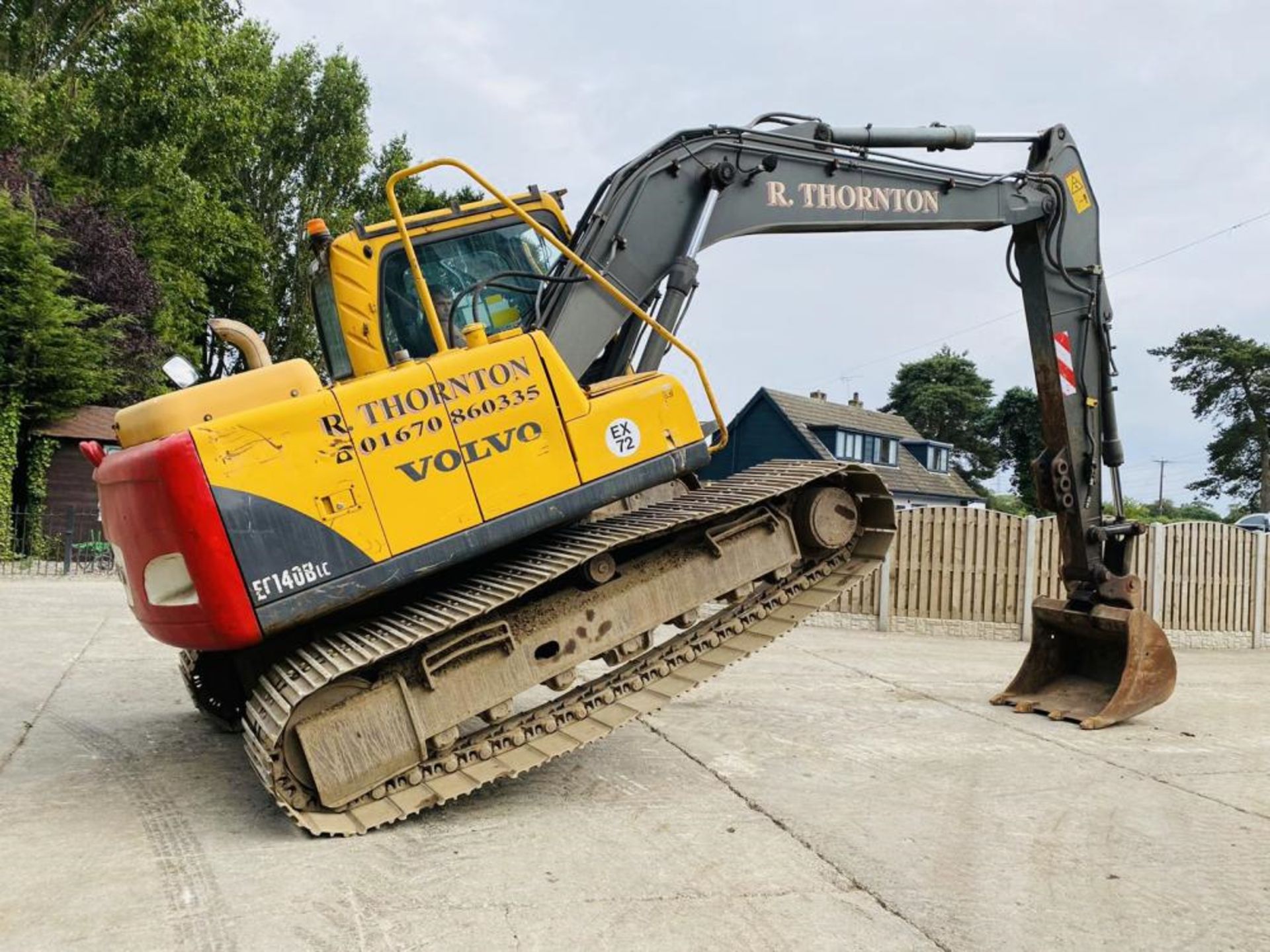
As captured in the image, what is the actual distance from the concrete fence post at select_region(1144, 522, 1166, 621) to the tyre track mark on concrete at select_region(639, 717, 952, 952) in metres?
9.51

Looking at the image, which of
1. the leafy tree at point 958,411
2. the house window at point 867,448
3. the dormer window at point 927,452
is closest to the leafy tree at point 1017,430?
the leafy tree at point 958,411

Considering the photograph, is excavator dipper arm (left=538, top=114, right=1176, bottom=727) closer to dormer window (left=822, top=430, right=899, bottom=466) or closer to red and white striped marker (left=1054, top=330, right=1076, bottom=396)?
red and white striped marker (left=1054, top=330, right=1076, bottom=396)

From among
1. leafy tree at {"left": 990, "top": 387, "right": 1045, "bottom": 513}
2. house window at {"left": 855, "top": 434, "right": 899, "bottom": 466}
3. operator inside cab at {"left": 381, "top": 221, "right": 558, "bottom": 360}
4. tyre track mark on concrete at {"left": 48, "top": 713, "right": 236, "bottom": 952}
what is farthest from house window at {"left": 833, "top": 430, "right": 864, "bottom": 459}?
tyre track mark on concrete at {"left": 48, "top": 713, "right": 236, "bottom": 952}

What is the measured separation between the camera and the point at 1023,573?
13148 mm

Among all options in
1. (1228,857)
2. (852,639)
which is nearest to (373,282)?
(1228,857)

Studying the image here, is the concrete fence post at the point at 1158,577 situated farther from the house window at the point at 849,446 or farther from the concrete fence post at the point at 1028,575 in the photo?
the house window at the point at 849,446

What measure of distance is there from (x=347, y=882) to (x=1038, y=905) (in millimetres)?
2385

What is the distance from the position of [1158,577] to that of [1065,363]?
7.28 metres

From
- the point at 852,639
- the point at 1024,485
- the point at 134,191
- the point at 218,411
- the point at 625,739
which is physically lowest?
the point at 1024,485

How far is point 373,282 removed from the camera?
5.61 m

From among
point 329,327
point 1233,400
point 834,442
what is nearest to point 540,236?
point 329,327

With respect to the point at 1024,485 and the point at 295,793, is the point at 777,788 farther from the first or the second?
the point at 1024,485

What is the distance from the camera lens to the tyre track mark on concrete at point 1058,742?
5.16 metres

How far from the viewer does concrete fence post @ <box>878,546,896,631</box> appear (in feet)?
44.2
